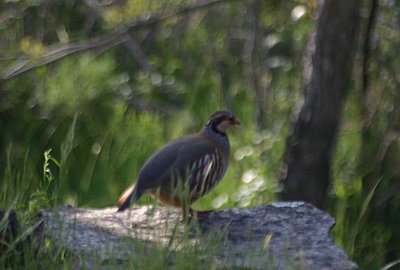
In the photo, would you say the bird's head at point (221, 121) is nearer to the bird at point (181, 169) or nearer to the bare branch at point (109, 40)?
the bird at point (181, 169)

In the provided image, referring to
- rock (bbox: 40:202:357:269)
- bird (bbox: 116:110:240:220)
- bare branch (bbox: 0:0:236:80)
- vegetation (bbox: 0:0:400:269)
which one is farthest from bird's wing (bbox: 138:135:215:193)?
bare branch (bbox: 0:0:236:80)

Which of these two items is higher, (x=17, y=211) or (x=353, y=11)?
(x=353, y=11)

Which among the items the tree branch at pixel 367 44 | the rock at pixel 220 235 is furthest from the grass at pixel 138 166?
the tree branch at pixel 367 44

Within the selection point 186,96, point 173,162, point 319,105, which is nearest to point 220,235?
point 173,162

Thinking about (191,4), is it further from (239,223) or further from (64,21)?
(239,223)

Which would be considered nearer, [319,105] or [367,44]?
[319,105]

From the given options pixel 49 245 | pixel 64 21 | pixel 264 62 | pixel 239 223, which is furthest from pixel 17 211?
pixel 64 21

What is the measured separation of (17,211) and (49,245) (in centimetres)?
24

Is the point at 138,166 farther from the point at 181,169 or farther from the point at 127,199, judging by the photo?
the point at 127,199

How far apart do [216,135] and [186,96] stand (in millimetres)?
2329

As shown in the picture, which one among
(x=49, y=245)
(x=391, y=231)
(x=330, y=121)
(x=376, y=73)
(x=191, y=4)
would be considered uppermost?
(x=191, y=4)

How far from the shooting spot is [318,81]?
231 inches

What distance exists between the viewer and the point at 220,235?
3.75 metres

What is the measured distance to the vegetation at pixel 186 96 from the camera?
630 centimetres
